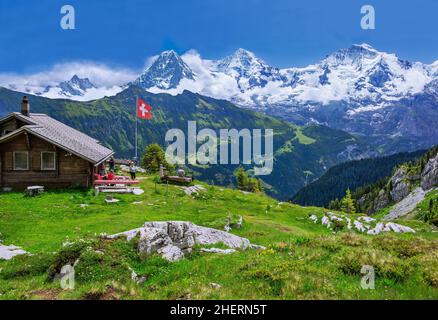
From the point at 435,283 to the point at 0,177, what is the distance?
A: 44.4 meters

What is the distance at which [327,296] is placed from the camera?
36.4 ft

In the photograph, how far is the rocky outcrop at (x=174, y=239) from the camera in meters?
17.7

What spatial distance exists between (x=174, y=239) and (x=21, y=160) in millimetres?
Result: 31435

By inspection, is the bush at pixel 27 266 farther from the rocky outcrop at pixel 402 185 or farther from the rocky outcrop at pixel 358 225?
the rocky outcrop at pixel 402 185

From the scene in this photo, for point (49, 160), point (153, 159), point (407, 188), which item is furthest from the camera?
point (407, 188)

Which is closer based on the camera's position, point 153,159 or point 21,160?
point 21,160

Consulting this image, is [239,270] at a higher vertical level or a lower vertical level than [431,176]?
higher

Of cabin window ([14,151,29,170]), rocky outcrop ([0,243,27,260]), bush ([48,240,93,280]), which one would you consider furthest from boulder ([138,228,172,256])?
cabin window ([14,151,29,170])

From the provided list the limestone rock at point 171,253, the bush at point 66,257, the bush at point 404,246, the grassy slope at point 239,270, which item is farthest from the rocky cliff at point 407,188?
the bush at point 66,257

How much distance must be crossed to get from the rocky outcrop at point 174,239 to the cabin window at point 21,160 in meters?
28.7

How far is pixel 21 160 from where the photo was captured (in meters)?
43.2

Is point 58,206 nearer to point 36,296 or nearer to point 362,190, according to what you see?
point 36,296

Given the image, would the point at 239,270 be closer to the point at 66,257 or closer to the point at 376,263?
the point at 376,263

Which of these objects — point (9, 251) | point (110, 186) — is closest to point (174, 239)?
point (9, 251)
